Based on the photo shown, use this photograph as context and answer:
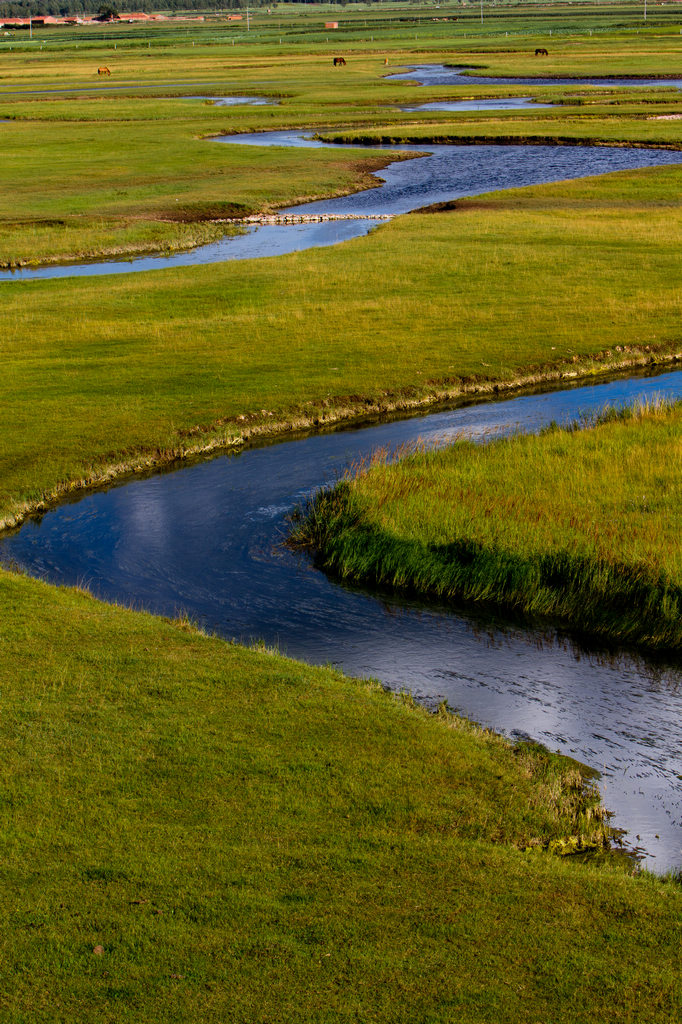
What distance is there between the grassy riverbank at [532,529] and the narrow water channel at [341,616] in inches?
24.4

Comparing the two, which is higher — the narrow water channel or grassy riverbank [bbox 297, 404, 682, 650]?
grassy riverbank [bbox 297, 404, 682, 650]

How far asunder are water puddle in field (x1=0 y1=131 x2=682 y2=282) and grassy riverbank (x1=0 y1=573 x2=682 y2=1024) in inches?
1462

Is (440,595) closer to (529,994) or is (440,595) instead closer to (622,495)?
(622,495)

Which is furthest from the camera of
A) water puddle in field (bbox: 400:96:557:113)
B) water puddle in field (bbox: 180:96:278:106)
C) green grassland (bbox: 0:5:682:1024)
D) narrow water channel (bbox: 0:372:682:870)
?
water puddle in field (bbox: 180:96:278:106)

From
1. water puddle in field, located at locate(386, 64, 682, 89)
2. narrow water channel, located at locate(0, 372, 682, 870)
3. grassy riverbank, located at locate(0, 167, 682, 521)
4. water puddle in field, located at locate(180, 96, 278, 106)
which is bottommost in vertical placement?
narrow water channel, located at locate(0, 372, 682, 870)

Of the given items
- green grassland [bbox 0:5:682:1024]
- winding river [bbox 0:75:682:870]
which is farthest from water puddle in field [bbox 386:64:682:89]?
winding river [bbox 0:75:682:870]

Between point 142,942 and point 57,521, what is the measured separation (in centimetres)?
1480

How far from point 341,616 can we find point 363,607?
0.60 metres

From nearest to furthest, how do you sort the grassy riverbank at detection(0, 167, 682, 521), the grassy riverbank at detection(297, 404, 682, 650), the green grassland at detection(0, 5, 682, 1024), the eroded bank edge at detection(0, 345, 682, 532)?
the green grassland at detection(0, 5, 682, 1024), the grassy riverbank at detection(297, 404, 682, 650), the eroded bank edge at detection(0, 345, 682, 532), the grassy riverbank at detection(0, 167, 682, 521)

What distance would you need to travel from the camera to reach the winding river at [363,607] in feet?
48.2

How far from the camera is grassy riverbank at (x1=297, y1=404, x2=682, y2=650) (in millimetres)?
18312

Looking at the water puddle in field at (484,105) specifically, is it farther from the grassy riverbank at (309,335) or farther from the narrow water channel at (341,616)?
the narrow water channel at (341,616)

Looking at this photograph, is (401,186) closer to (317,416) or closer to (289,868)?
(317,416)

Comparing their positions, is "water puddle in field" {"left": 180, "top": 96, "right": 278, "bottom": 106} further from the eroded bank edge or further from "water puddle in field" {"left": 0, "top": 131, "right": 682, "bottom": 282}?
the eroded bank edge
